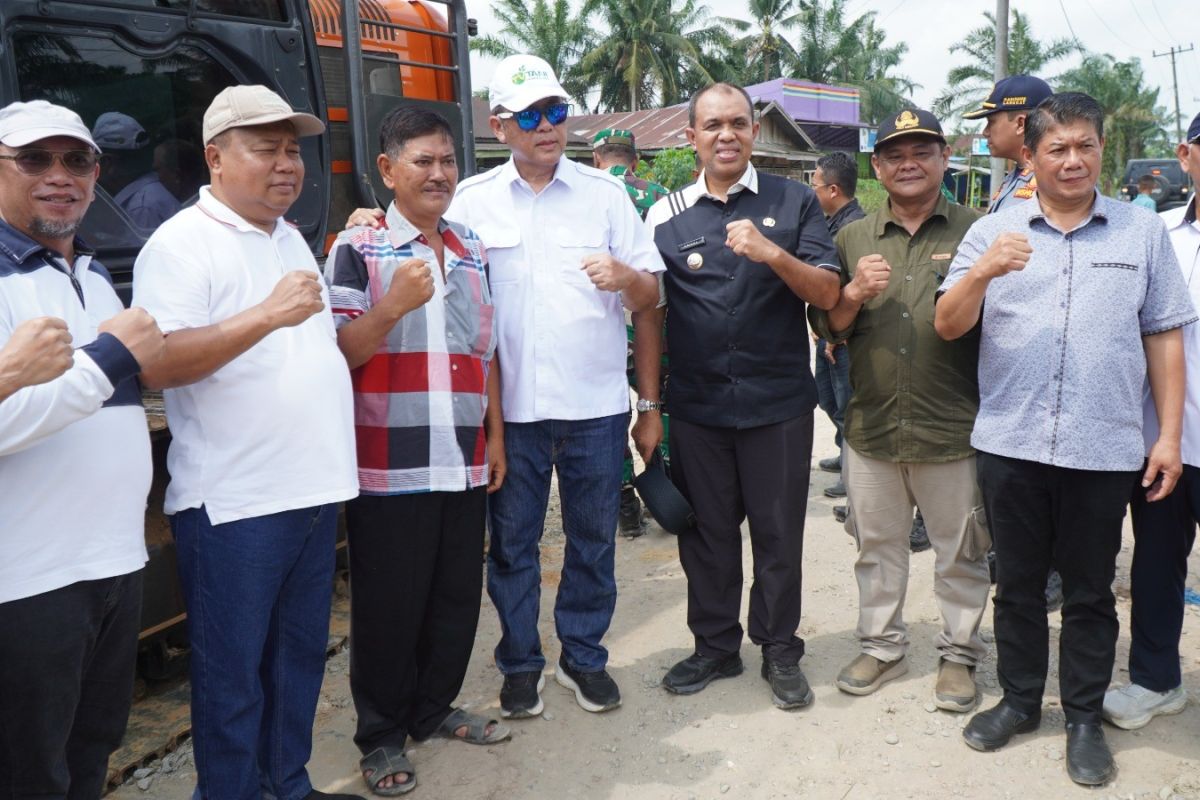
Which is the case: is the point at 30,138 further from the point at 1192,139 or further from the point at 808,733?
the point at 1192,139

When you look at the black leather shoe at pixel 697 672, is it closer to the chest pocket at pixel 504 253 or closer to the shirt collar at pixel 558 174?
the chest pocket at pixel 504 253

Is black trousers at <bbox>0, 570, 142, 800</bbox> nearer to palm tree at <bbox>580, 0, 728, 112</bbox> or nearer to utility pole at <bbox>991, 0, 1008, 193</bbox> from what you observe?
utility pole at <bbox>991, 0, 1008, 193</bbox>

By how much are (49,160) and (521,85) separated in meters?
1.41

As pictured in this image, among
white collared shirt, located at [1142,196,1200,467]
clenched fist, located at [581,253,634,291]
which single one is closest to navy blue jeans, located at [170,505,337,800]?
clenched fist, located at [581,253,634,291]

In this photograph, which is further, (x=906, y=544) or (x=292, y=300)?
(x=906, y=544)

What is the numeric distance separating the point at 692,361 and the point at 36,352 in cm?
212

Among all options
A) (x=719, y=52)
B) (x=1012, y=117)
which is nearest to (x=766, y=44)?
(x=719, y=52)

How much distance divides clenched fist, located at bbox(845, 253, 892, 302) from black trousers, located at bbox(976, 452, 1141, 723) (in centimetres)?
63

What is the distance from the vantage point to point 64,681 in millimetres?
2049

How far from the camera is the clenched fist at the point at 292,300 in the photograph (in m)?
2.17

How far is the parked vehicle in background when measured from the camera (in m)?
16.7

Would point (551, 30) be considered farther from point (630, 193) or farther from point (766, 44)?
point (630, 193)

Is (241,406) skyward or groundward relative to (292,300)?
groundward

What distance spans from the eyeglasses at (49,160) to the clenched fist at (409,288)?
29.2 inches
